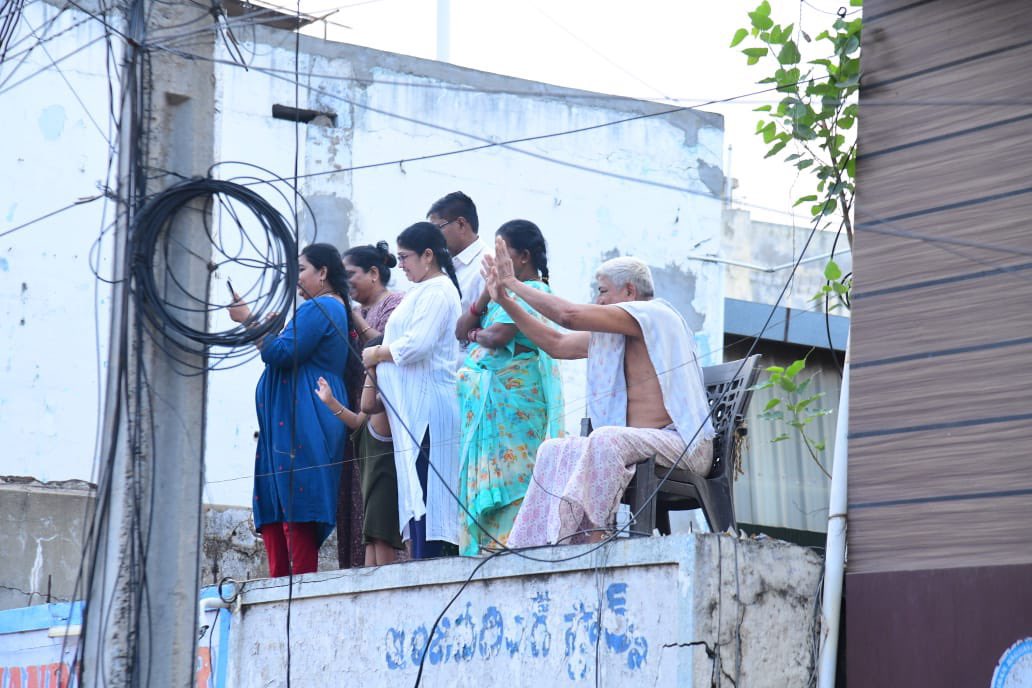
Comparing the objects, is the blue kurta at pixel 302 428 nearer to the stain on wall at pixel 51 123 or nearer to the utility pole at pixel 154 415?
the utility pole at pixel 154 415

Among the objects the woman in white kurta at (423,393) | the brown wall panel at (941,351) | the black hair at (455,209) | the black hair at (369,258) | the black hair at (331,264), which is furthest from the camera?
Answer: the black hair at (369,258)

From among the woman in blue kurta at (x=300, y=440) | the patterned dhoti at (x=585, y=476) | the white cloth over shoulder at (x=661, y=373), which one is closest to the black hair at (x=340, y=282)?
the woman in blue kurta at (x=300, y=440)

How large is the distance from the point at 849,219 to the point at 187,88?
279 centimetres

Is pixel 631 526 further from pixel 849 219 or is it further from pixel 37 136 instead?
pixel 37 136

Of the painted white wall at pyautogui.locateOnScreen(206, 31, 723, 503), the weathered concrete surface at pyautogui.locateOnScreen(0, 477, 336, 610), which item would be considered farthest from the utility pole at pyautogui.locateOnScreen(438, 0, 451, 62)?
the weathered concrete surface at pyautogui.locateOnScreen(0, 477, 336, 610)

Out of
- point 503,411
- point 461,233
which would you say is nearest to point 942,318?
point 503,411

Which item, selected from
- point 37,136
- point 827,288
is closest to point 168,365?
point 827,288

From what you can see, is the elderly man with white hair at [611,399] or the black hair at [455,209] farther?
the black hair at [455,209]

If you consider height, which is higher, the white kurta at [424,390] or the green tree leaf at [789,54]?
the green tree leaf at [789,54]

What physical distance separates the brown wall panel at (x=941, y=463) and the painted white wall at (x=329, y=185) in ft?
19.7

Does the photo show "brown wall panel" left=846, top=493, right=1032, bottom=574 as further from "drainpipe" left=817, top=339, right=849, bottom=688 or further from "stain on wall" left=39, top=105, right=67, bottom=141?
"stain on wall" left=39, top=105, right=67, bottom=141

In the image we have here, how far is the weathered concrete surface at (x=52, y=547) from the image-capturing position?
1002 centimetres

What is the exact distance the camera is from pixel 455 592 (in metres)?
6.32

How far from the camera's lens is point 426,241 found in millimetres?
7457
